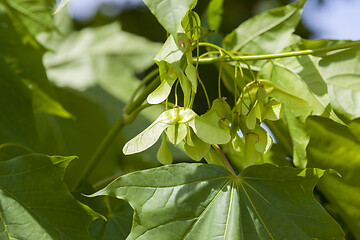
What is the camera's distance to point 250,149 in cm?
69

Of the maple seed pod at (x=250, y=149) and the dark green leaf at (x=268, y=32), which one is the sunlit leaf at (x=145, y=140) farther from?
the dark green leaf at (x=268, y=32)

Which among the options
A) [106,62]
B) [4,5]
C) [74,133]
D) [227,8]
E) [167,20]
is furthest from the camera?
[227,8]

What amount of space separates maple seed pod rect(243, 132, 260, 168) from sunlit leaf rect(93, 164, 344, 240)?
1cm

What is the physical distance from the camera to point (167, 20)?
540 mm

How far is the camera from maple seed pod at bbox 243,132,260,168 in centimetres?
68

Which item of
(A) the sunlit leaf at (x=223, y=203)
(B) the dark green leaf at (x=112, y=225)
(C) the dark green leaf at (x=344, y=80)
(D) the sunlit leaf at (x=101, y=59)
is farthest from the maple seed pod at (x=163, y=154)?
(D) the sunlit leaf at (x=101, y=59)

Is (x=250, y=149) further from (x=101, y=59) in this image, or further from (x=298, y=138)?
(x=101, y=59)

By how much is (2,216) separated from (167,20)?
1.16 feet

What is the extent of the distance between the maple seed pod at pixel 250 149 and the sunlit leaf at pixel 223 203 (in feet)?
0.04

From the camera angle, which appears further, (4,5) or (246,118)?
(4,5)

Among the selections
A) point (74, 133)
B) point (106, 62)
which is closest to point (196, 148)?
point (74, 133)

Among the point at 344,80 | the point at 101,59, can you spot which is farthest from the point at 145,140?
the point at 101,59

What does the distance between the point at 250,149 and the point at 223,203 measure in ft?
0.27

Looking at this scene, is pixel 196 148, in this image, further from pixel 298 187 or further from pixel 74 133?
pixel 74 133
